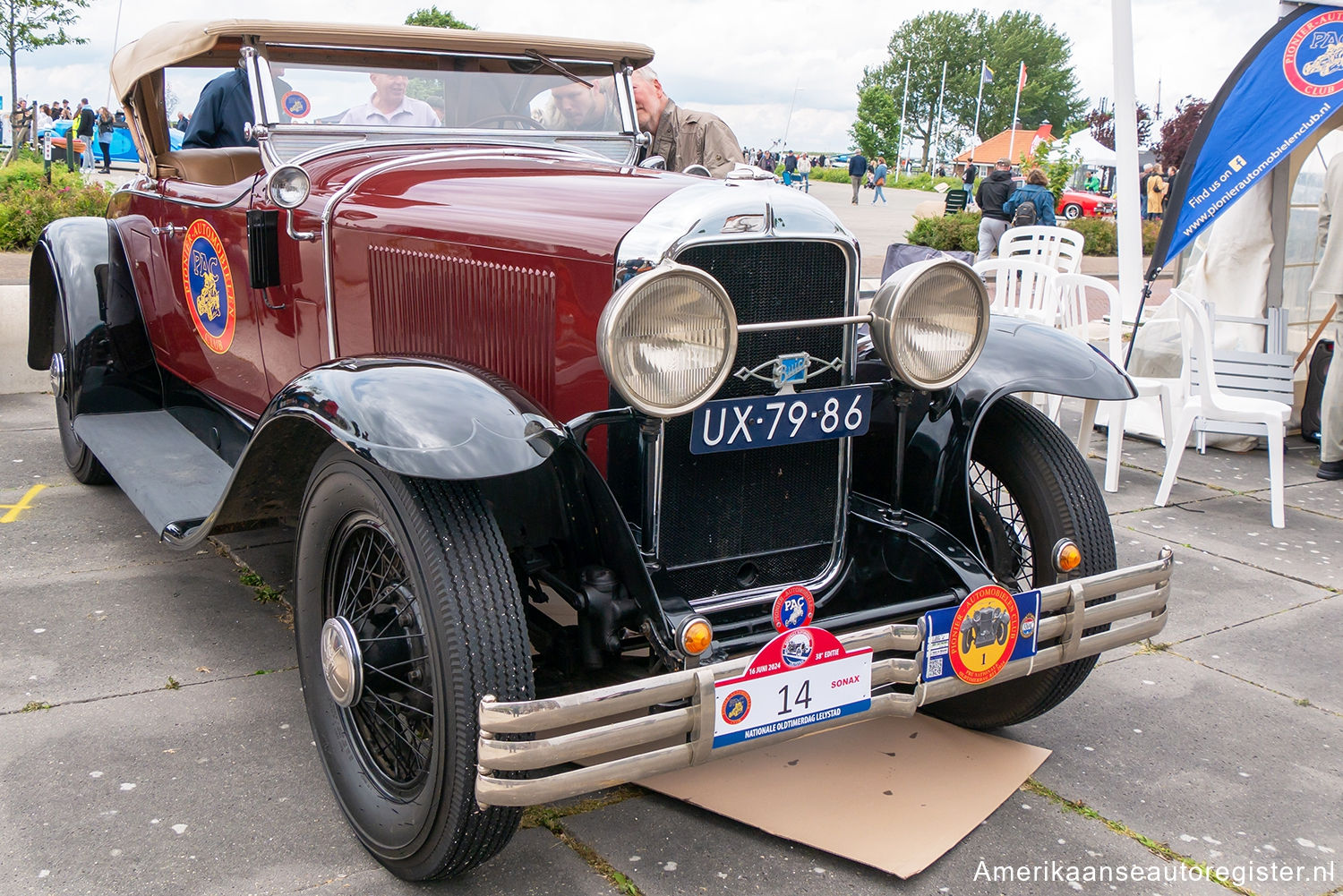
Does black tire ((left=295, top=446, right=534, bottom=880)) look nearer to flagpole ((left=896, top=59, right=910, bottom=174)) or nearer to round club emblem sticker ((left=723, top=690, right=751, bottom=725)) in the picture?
round club emblem sticker ((left=723, top=690, right=751, bottom=725))

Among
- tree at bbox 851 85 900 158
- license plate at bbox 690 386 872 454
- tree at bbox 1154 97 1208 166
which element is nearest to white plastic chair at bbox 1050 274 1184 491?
license plate at bbox 690 386 872 454

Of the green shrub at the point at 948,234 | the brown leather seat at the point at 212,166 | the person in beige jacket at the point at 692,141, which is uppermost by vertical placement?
the person in beige jacket at the point at 692,141

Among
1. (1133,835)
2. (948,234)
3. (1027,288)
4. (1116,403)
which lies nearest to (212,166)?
(1133,835)

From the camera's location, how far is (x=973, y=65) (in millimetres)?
80750

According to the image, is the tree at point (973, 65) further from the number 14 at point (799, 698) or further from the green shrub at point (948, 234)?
the number 14 at point (799, 698)

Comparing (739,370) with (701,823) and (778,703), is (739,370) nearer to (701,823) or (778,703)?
(778,703)

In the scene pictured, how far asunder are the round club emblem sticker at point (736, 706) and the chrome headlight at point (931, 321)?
2.62ft

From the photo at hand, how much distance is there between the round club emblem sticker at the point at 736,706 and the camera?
6.05 ft

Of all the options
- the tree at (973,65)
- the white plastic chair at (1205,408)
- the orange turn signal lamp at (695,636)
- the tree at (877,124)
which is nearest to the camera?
the orange turn signal lamp at (695,636)

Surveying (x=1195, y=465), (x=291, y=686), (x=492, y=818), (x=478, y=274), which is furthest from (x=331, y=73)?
(x=1195, y=465)

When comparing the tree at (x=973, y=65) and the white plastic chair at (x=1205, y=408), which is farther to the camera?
the tree at (x=973, y=65)

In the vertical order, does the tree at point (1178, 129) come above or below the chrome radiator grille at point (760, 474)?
above

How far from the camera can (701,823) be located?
7.63 feet

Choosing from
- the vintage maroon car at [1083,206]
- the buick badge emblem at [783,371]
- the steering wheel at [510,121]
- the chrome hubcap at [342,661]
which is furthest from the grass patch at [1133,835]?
the vintage maroon car at [1083,206]
